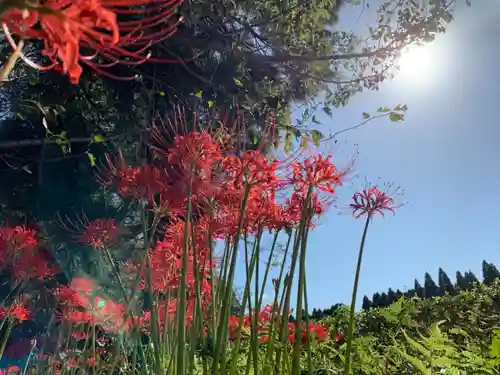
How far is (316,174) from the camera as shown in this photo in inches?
53.7

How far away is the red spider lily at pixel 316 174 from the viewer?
1363 millimetres

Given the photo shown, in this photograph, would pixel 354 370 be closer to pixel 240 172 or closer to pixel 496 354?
pixel 496 354

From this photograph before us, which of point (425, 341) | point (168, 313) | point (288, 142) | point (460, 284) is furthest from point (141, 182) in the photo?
point (460, 284)

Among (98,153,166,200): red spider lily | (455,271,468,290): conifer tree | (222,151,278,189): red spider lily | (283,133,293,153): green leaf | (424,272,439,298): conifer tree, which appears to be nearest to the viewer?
(222,151,278,189): red spider lily

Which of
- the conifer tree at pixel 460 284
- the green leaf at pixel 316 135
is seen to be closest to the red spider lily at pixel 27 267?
the green leaf at pixel 316 135

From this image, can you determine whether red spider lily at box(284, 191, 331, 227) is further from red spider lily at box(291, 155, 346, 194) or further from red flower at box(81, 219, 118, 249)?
red flower at box(81, 219, 118, 249)

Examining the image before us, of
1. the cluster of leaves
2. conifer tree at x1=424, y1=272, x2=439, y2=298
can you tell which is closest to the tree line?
conifer tree at x1=424, y1=272, x2=439, y2=298

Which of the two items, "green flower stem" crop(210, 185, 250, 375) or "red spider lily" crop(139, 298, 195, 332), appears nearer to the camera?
"green flower stem" crop(210, 185, 250, 375)

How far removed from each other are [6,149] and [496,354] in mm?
3458

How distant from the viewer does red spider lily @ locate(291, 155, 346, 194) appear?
1.36 metres

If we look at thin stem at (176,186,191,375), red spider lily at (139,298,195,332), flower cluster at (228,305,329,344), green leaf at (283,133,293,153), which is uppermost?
green leaf at (283,133,293,153)

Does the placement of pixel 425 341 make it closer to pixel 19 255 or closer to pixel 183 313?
pixel 183 313

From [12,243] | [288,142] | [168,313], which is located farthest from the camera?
[288,142]

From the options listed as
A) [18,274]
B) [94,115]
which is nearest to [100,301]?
[18,274]
